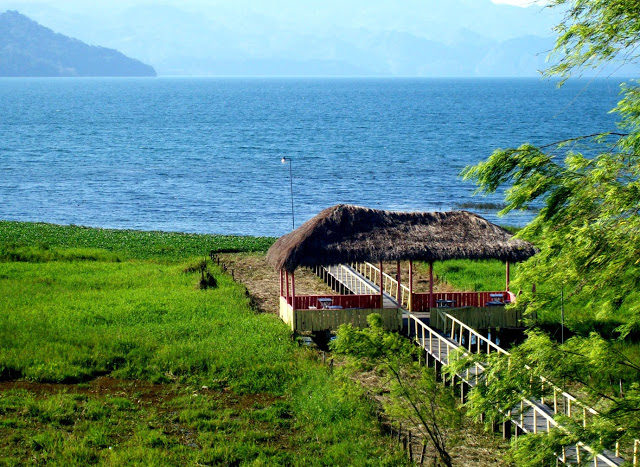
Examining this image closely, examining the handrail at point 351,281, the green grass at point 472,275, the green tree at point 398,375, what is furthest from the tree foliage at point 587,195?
the green grass at point 472,275

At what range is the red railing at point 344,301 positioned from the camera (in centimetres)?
2316

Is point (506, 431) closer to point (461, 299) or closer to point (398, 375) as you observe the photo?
point (398, 375)

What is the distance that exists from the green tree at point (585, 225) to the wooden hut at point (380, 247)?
1132 cm

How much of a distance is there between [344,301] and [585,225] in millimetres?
14040

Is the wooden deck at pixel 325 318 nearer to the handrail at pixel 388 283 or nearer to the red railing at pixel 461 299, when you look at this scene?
the red railing at pixel 461 299

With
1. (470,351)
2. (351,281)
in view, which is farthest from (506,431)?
(351,281)

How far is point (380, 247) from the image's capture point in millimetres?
22500

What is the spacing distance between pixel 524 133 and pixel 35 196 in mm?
65341

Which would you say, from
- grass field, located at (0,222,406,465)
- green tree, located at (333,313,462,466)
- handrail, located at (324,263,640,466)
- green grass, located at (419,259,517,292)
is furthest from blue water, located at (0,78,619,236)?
grass field, located at (0,222,406,465)

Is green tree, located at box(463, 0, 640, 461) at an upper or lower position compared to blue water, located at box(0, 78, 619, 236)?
lower

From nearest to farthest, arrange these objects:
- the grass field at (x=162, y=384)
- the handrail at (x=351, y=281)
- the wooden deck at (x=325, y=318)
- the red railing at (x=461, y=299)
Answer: the grass field at (x=162, y=384) → the wooden deck at (x=325, y=318) → the red railing at (x=461, y=299) → the handrail at (x=351, y=281)

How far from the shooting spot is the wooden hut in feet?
72.6

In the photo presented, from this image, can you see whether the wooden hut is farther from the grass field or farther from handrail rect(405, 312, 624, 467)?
the grass field

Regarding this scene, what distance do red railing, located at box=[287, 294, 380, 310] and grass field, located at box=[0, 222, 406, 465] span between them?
0.87 m
